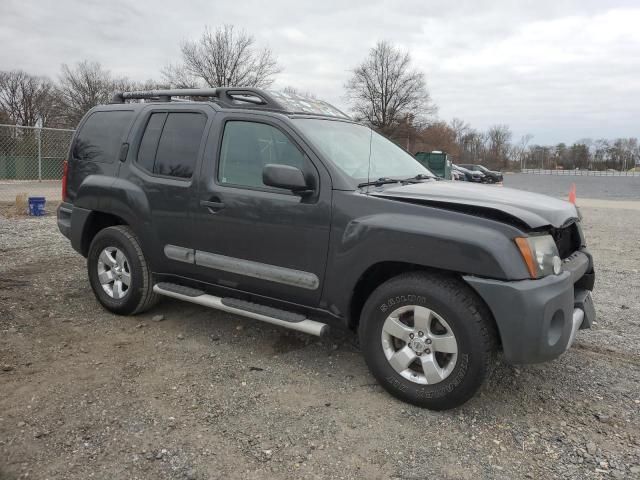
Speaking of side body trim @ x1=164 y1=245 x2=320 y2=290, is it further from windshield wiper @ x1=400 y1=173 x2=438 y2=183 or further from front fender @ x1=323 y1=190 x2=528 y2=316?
windshield wiper @ x1=400 y1=173 x2=438 y2=183

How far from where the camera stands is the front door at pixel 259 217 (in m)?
3.47

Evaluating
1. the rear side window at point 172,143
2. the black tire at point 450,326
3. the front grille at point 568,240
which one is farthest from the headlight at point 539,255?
the rear side window at point 172,143

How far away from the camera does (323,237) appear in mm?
3420

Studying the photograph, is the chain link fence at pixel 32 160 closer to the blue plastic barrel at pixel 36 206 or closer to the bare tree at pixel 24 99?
the blue plastic barrel at pixel 36 206

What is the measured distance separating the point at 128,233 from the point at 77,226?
697 mm

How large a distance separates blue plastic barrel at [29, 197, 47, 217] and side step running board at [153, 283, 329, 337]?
8.26 metres

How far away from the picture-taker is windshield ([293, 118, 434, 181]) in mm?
3646

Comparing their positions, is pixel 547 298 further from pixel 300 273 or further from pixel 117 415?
pixel 117 415

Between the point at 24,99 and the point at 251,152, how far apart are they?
53.9m

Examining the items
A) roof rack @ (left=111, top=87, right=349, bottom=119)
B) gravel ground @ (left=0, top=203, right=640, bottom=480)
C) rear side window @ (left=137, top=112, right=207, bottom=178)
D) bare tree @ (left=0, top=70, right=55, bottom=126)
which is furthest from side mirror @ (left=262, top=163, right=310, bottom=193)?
bare tree @ (left=0, top=70, right=55, bottom=126)

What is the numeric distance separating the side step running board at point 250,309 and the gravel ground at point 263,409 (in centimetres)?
37

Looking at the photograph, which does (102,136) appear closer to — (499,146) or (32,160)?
(32,160)

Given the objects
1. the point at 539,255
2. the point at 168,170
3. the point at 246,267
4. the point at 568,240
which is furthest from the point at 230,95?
the point at 568,240

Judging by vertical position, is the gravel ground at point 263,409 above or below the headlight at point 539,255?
below
